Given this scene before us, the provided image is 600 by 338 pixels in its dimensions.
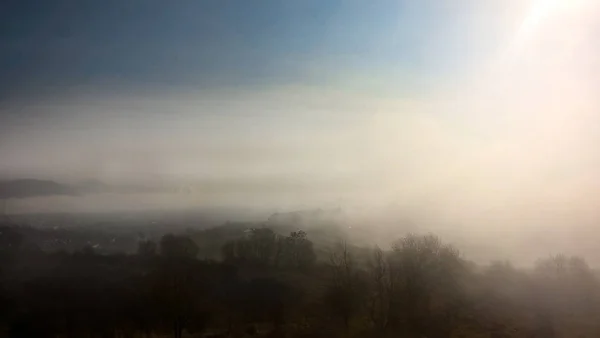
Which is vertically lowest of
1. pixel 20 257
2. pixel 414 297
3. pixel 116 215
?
pixel 414 297

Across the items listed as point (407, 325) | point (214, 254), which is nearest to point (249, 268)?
point (214, 254)

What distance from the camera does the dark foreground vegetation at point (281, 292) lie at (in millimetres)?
6613

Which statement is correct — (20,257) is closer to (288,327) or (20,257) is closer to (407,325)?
(288,327)

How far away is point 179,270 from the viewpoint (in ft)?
23.7

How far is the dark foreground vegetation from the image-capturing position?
6.61 m

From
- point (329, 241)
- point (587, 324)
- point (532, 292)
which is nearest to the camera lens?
point (587, 324)

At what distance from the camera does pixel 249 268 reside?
7570 mm

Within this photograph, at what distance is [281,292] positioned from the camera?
7164mm

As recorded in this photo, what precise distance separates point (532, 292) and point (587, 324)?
2.56 feet

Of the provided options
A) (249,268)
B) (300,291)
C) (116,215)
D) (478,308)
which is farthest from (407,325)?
(116,215)

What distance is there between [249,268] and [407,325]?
2.56 meters

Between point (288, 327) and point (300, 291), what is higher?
point (300, 291)

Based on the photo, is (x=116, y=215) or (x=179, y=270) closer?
(x=179, y=270)

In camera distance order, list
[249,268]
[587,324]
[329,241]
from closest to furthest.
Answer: [587,324] < [249,268] < [329,241]
